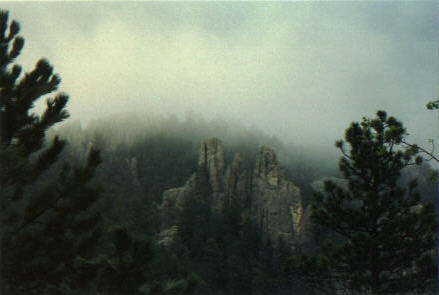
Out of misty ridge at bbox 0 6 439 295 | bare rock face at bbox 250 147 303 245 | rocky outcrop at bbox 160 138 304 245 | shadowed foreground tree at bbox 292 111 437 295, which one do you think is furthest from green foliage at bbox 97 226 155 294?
bare rock face at bbox 250 147 303 245

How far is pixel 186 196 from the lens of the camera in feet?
204

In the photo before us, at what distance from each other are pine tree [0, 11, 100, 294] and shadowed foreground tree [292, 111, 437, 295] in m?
9.04

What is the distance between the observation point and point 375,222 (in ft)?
43.0

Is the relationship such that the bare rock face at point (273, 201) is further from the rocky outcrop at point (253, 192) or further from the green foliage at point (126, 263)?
the green foliage at point (126, 263)

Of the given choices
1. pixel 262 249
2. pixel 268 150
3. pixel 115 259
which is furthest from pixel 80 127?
pixel 115 259

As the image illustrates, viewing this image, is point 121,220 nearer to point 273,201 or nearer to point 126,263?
point 126,263

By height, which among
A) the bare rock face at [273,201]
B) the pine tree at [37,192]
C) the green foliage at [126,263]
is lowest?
the green foliage at [126,263]


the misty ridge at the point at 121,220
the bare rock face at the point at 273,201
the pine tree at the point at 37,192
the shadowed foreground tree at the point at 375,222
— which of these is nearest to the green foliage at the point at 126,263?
the misty ridge at the point at 121,220

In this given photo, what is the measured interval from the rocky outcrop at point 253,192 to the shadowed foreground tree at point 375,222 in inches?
1803

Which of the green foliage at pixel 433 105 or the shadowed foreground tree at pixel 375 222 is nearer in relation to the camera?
the green foliage at pixel 433 105

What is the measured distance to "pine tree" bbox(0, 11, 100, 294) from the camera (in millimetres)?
6562

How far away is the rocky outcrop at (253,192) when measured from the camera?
6038 cm

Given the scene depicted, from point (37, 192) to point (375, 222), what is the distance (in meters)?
10.9

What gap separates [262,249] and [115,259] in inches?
2156
